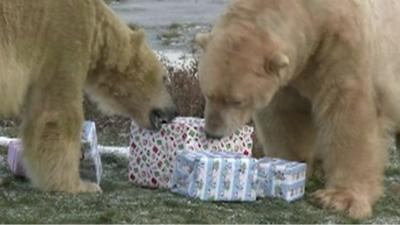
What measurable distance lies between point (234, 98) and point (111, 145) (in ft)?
8.05

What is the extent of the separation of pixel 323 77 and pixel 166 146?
3.37 feet

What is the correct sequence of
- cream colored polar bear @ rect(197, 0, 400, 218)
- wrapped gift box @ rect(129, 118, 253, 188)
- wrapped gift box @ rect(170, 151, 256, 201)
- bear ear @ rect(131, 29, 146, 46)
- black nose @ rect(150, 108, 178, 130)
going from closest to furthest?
cream colored polar bear @ rect(197, 0, 400, 218), wrapped gift box @ rect(170, 151, 256, 201), wrapped gift box @ rect(129, 118, 253, 188), black nose @ rect(150, 108, 178, 130), bear ear @ rect(131, 29, 146, 46)

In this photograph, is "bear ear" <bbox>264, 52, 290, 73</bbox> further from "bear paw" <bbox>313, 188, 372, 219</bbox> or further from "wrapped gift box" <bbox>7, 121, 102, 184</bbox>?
"wrapped gift box" <bbox>7, 121, 102, 184</bbox>

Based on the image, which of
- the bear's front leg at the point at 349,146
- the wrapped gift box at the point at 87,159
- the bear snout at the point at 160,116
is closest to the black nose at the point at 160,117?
the bear snout at the point at 160,116

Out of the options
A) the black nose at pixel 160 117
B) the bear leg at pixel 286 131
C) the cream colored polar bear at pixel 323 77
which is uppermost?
the cream colored polar bear at pixel 323 77

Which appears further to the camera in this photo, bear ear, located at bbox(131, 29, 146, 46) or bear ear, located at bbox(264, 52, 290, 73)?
bear ear, located at bbox(131, 29, 146, 46)

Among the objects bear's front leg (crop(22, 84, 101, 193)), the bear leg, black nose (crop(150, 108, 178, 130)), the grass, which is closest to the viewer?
the grass

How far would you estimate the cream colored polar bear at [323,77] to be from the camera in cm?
596

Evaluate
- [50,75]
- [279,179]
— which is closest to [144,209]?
[279,179]

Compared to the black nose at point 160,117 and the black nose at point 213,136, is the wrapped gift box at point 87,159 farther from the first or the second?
the black nose at point 213,136

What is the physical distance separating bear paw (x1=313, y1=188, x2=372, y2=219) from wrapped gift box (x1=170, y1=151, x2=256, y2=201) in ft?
1.34

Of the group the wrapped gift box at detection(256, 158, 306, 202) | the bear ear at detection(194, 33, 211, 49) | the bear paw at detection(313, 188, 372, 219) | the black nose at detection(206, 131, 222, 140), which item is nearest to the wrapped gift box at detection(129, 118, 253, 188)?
the black nose at detection(206, 131, 222, 140)

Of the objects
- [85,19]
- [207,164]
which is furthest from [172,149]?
[85,19]

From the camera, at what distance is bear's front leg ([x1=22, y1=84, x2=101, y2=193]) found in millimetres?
6332
